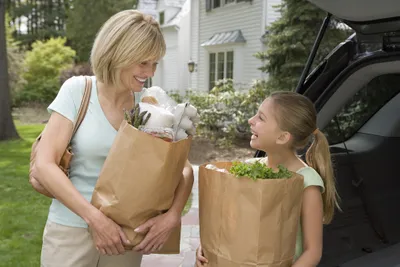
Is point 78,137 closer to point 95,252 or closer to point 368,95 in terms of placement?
point 95,252

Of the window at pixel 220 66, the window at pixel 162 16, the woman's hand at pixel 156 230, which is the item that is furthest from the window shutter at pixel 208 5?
the woman's hand at pixel 156 230

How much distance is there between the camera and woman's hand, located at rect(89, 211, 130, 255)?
150 cm

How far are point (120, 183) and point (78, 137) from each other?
30cm

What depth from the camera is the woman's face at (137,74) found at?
64.2 inches

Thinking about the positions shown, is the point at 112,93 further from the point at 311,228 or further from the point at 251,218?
the point at 311,228

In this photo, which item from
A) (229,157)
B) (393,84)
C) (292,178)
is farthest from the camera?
(229,157)

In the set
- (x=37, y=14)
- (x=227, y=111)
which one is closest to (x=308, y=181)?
(x=227, y=111)

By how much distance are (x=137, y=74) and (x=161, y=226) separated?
0.53m

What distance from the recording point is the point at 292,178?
4.65 feet

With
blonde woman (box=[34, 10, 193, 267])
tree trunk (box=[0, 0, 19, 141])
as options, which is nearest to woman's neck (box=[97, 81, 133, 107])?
blonde woman (box=[34, 10, 193, 267])

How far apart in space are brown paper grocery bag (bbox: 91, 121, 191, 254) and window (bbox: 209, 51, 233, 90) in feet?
42.6

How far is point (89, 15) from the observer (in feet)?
95.9

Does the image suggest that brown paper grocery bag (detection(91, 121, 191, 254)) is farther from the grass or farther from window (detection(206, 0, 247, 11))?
window (detection(206, 0, 247, 11))

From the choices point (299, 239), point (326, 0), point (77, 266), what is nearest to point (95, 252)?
point (77, 266)
